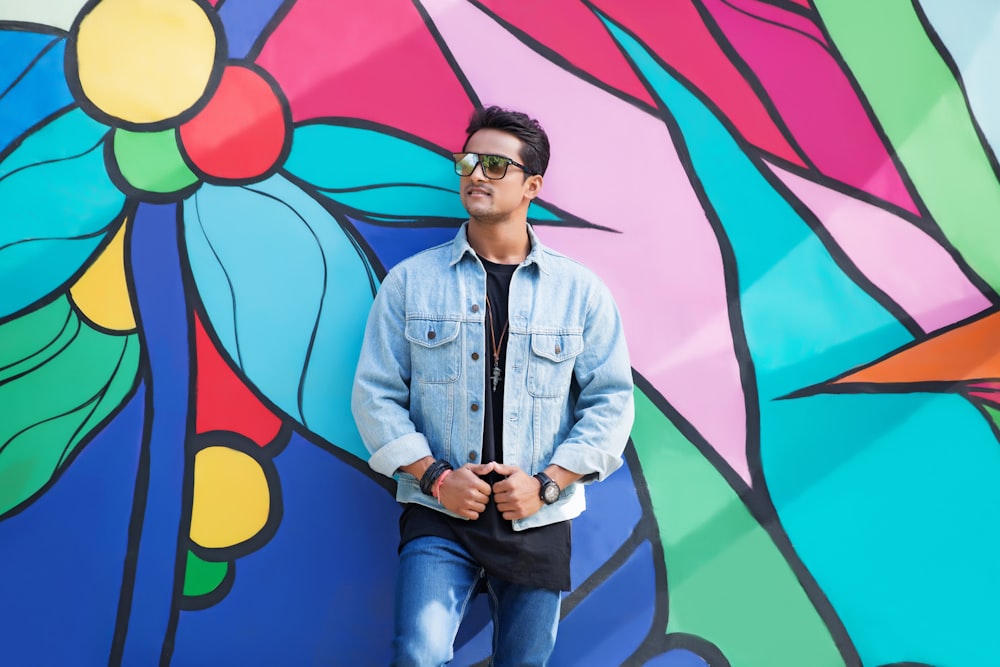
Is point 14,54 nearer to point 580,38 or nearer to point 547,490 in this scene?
point 580,38

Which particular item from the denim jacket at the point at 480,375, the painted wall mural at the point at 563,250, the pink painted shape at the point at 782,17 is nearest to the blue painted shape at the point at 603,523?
the painted wall mural at the point at 563,250

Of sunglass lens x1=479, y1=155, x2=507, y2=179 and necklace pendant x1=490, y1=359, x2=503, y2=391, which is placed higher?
sunglass lens x1=479, y1=155, x2=507, y2=179

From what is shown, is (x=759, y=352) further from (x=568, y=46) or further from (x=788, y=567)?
(x=568, y=46)

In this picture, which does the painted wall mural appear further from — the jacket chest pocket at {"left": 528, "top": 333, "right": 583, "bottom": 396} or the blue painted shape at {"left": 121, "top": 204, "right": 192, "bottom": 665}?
the jacket chest pocket at {"left": 528, "top": 333, "right": 583, "bottom": 396}

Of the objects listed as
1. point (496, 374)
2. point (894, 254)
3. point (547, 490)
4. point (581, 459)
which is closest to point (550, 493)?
point (547, 490)

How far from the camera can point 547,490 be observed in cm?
250

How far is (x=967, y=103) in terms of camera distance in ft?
10.2

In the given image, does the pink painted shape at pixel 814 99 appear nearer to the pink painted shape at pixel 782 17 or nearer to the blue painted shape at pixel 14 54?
the pink painted shape at pixel 782 17

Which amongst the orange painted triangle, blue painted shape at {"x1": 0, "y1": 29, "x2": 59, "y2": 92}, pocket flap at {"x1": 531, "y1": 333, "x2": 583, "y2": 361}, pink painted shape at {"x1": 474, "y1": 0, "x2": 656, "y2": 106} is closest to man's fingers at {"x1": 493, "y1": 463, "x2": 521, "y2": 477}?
pocket flap at {"x1": 531, "y1": 333, "x2": 583, "y2": 361}

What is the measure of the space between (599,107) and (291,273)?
119cm

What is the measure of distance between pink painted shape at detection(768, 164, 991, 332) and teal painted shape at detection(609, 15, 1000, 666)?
0.26ft

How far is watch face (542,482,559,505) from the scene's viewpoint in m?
2.49

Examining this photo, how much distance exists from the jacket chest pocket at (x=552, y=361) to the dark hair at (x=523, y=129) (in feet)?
1.71

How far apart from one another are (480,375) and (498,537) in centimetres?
46
